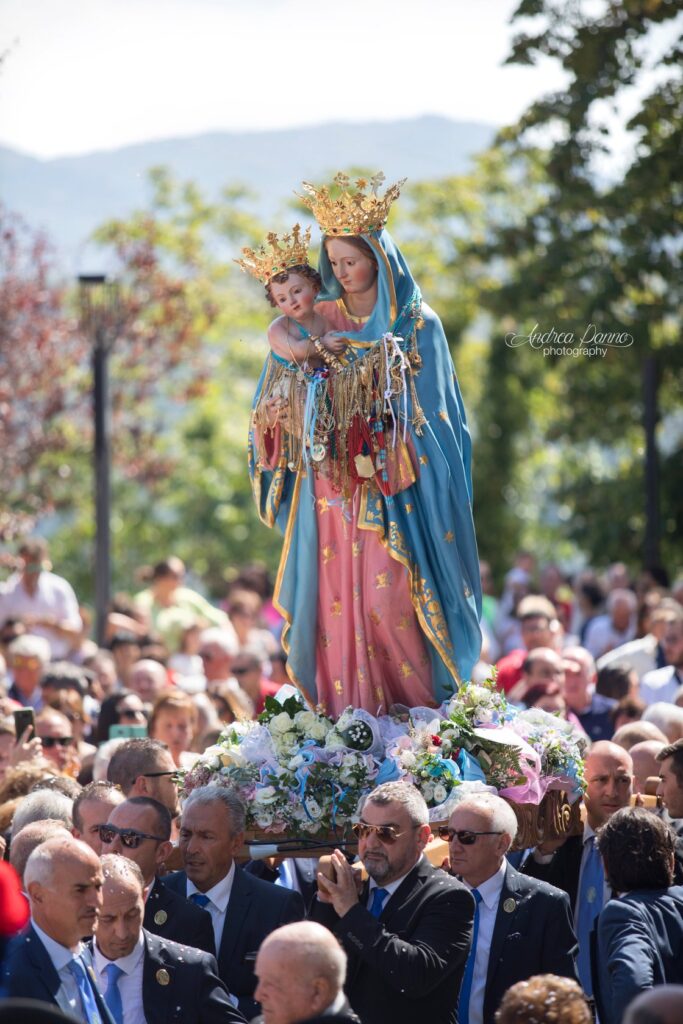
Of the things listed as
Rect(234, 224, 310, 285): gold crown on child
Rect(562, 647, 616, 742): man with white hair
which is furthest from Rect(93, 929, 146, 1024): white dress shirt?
Rect(562, 647, 616, 742): man with white hair

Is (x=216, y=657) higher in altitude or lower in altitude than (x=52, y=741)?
higher

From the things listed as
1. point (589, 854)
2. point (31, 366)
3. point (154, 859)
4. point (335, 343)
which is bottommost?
point (589, 854)

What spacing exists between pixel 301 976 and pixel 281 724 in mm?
3108

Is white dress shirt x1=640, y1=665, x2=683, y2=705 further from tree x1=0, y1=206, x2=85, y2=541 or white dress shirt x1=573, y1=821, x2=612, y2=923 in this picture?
tree x1=0, y1=206, x2=85, y2=541

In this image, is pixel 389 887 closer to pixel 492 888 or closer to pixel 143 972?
pixel 492 888

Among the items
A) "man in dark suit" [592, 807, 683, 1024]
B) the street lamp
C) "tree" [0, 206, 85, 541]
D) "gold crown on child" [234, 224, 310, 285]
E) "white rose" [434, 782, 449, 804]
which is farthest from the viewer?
"tree" [0, 206, 85, 541]

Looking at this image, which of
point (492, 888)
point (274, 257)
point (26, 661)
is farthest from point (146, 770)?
point (26, 661)

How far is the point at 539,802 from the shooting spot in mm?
7500

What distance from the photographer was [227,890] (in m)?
6.62

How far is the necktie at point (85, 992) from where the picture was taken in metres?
5.21

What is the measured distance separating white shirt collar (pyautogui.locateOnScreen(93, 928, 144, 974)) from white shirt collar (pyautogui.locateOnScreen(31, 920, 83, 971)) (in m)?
0.45

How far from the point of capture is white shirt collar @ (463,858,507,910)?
642 cm

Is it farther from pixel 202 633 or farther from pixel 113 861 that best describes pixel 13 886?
pixel 202 633

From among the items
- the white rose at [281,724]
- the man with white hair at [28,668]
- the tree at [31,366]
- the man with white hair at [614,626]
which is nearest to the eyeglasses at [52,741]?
the white rose at [281,724]
